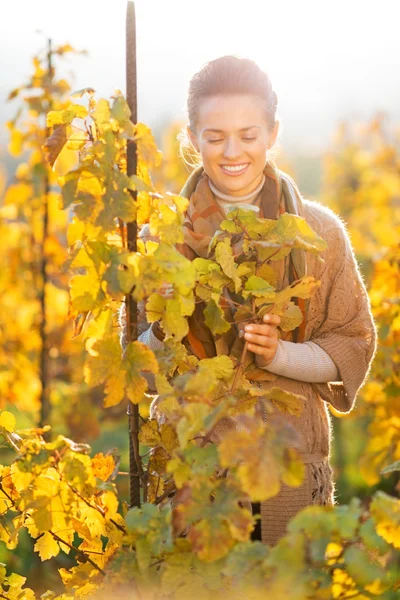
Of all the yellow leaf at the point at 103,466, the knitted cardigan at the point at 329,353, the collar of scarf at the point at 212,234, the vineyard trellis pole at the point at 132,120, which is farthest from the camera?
the knitted cardigan at the point at 329,353

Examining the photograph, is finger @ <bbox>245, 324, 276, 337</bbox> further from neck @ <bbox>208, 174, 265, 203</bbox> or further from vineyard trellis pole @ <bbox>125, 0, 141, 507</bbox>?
neck @ <bbox>208, 174, 265, 203</bbox>

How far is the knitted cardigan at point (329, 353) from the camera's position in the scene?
1.87m

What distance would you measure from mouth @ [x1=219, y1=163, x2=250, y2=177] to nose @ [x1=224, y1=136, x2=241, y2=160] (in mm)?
33

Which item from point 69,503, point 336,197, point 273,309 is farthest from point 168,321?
point 336,197

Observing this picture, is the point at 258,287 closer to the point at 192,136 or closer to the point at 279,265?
the point at 279,265

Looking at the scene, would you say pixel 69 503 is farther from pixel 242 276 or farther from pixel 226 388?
pixel 242 276

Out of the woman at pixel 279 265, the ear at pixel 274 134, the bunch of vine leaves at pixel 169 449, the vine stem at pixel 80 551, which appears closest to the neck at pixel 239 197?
the woman at pixel 279 265

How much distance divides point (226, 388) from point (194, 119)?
664 millimetres

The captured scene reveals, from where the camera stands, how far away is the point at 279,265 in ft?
5.82

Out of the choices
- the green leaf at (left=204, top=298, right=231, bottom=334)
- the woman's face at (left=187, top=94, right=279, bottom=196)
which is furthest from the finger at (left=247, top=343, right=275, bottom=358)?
the woman's face at (left=187, top=94, right=279, bottom=196)

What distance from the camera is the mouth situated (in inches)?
71.7

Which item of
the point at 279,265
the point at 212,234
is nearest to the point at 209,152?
the point at 212,234

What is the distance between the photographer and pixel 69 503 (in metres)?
1.38

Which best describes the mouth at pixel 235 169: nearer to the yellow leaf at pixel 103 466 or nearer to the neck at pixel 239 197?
the neck at pixel 239 197
